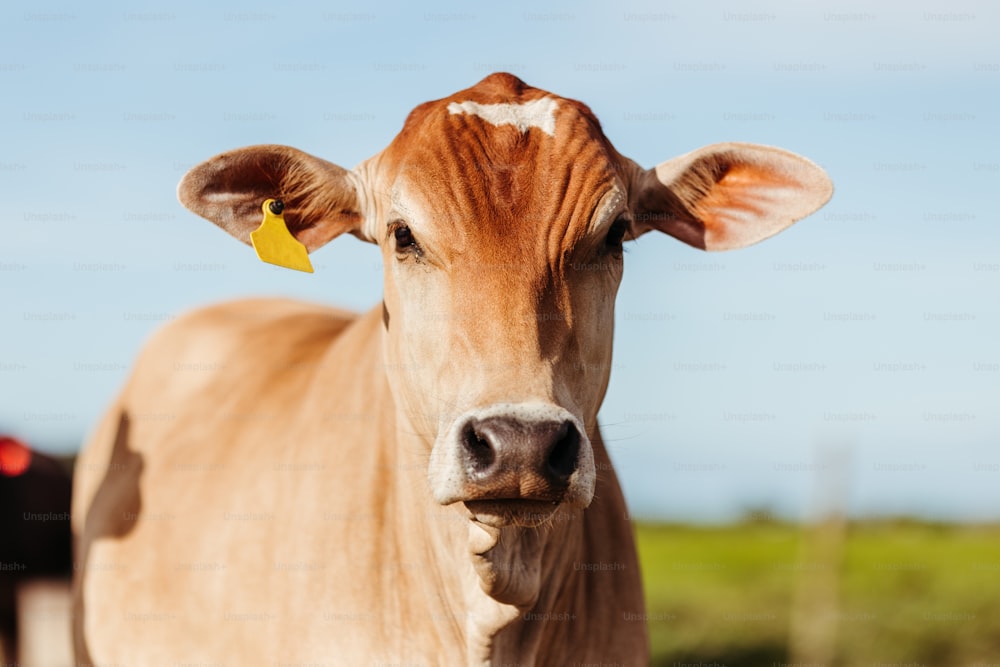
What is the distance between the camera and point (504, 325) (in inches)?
146

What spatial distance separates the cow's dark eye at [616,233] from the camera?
428 cm

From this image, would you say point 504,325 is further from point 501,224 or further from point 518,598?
point 518,598

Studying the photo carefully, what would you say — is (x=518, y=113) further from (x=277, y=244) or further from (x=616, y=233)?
(x=277, y=244)

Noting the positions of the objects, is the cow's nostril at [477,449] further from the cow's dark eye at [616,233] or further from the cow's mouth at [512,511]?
the cow's dark eye at [616,233]

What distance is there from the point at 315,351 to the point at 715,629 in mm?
12018

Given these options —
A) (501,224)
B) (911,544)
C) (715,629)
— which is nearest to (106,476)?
(501,224)

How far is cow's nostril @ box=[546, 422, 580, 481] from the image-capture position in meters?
3.43

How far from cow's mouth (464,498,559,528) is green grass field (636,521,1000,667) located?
1249 cm

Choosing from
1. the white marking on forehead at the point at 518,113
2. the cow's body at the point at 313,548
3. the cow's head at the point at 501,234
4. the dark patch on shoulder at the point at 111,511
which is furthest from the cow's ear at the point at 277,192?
the dark patch on shoulder at the point at 111,511

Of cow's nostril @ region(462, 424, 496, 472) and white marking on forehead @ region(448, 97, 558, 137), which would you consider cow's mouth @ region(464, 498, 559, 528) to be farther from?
white marking on forehead @ region(448, 97, 558, 137)

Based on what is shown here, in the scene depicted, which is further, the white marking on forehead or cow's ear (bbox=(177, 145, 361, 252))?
cow's ear (bbox=(177, 145, 361, 252))

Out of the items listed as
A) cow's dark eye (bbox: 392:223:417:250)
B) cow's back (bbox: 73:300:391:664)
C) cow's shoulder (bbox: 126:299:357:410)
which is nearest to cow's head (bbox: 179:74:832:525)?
cow's dark eye (bbox: 392:223:417:250)

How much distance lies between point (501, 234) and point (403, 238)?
1.42 feet

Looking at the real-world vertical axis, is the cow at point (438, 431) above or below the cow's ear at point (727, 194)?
below
